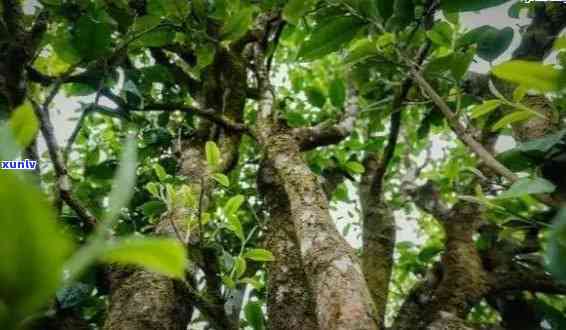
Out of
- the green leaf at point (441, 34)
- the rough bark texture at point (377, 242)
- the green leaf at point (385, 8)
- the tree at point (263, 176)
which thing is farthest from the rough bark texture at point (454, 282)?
the green leaf at point (385, 8)

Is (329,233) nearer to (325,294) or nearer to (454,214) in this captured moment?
(325,294)

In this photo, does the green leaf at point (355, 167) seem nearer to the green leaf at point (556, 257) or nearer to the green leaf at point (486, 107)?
the green leaf at point (486, 107)

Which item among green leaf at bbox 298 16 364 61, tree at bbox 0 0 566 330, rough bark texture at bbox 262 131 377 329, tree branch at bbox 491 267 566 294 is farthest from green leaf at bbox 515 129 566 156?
tree branch at bbox 491 267 566 294

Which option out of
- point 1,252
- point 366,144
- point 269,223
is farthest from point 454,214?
point 1,252

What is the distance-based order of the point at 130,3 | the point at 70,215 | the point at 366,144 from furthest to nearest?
the point at 366,144, the point at 130,3, the point at 70,215

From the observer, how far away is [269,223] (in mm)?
1408

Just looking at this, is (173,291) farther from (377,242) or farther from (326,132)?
(377,242)

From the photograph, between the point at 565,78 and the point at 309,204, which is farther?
the point at 309,204

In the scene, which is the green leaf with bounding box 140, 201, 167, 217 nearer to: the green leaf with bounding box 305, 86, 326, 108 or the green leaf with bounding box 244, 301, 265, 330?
the green leaf with bounding box 244, 301, 265, 330

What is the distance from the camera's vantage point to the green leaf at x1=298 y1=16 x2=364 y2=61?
1072 mm

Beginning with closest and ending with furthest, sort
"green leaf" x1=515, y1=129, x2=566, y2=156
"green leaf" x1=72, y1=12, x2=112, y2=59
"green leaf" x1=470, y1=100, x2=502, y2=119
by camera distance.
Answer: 1. "green leaf" x1=515, y1=129, x2=566, y2=156
2. "green leaf" x1=470, y1=100, x2=502, y2=119
3. "green leaf" x1=72, y1=12, x2=112, y2=59

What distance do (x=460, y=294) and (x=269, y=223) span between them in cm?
76

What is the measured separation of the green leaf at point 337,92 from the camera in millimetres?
2008

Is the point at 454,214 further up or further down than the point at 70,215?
further down
